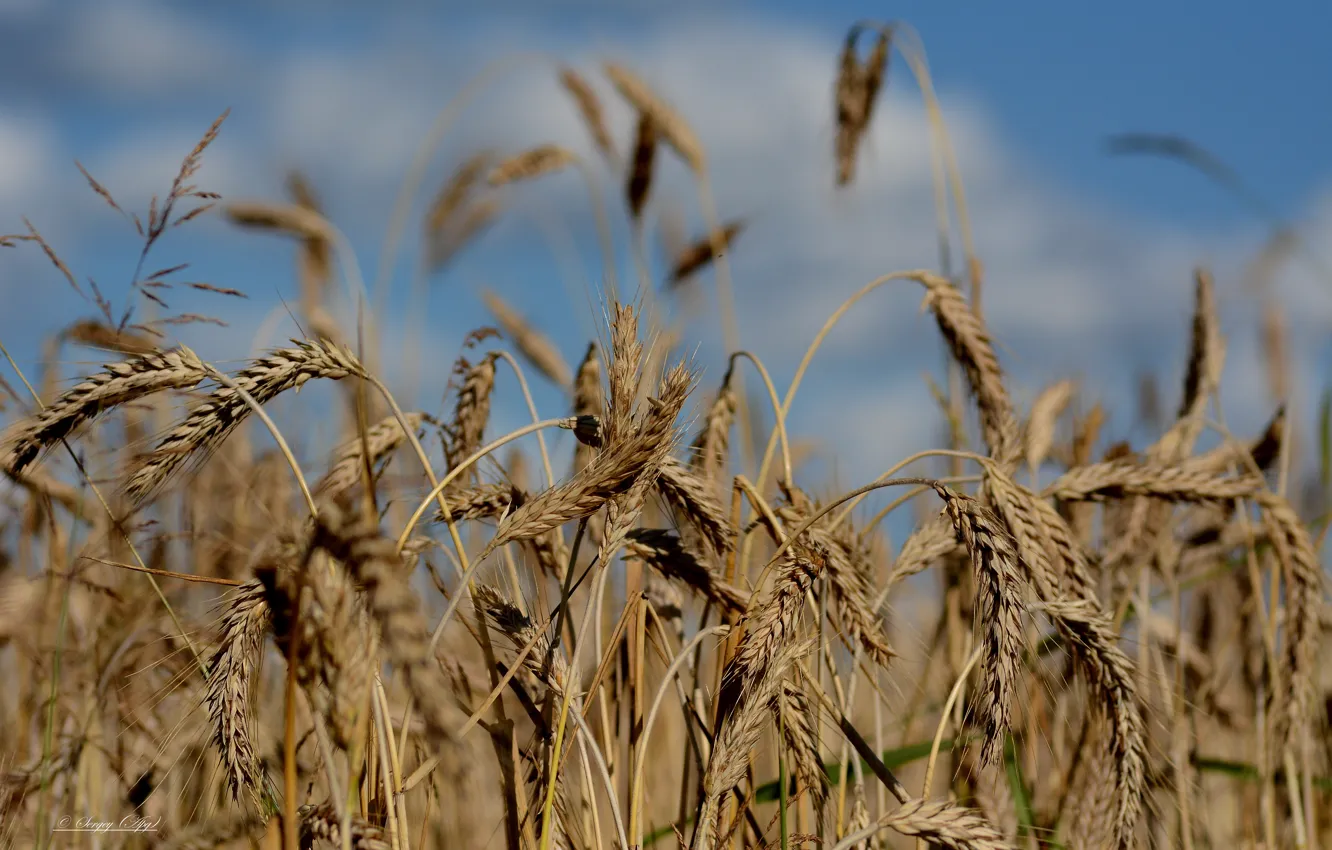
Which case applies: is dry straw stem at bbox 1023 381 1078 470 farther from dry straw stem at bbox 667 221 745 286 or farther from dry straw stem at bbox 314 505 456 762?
dry straw stem at bbox 314 505 456 762

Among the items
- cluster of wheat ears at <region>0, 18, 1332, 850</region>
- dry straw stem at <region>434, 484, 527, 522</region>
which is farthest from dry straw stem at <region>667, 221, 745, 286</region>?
dry straw stem at <region>434, 484, 527, 522</region>

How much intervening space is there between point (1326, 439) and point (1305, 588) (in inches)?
32.9

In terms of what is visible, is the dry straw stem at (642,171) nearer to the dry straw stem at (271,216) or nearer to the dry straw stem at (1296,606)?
the dry straw stem at (271,216)

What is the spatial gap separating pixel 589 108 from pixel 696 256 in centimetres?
112

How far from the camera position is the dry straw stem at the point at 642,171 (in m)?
4.96

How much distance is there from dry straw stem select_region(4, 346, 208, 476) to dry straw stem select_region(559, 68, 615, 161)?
12.4 ft

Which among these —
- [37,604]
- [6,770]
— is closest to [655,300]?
[6,770]

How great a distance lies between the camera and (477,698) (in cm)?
268

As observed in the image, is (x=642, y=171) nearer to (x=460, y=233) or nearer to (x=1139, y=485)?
(x=460, y=233)

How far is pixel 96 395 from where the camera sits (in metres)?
1.50

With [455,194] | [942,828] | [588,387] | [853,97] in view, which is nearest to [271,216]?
[455,194]

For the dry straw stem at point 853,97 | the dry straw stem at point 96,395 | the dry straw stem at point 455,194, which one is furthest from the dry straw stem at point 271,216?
the dry straw stem at point 96,395

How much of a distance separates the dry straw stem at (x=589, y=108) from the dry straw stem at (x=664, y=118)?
0.17m

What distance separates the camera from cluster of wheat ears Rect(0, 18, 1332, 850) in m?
1.47
